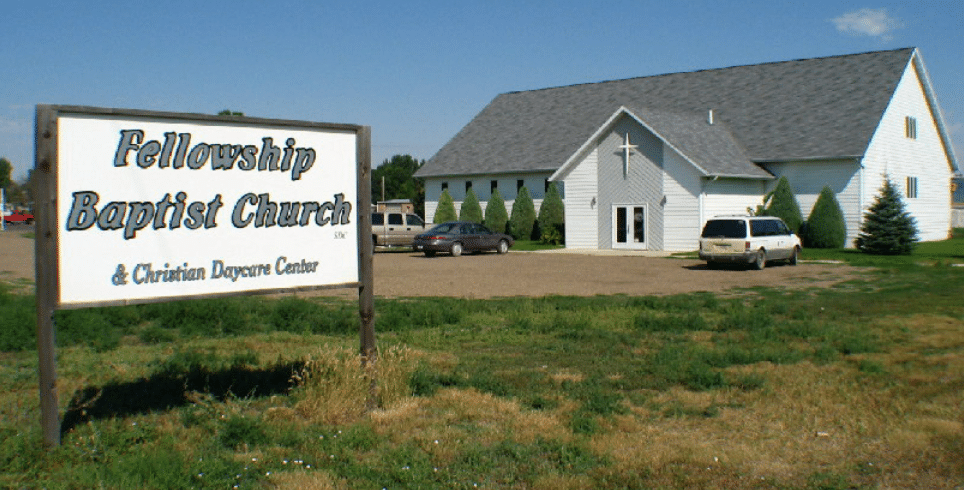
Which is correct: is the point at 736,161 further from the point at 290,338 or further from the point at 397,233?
the point at 290,338

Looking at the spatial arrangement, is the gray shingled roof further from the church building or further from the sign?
the sign

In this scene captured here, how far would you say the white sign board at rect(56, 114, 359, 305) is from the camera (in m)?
6.61

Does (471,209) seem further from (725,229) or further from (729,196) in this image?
(725,229)

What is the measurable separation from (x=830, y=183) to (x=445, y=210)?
22548mm

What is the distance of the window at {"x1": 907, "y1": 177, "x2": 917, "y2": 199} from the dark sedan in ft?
66.7

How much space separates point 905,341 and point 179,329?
413 inches

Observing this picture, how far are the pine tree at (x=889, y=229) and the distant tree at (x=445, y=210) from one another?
24.6 metres

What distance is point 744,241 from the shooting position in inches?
1061

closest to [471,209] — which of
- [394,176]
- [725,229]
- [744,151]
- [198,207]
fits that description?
[744,151]

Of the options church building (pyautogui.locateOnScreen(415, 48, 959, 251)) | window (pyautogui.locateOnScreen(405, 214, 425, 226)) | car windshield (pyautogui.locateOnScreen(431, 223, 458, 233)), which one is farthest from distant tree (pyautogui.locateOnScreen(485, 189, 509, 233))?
car windshield (pyautogui.locateOnScreen(431, 223, 458, 233))

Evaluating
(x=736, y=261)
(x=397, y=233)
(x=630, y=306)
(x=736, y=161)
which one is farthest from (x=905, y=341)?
(x=397, y=233)

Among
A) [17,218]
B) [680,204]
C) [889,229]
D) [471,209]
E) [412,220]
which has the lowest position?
[889,229]

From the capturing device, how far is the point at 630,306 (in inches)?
620

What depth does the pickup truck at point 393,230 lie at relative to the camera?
133ft
